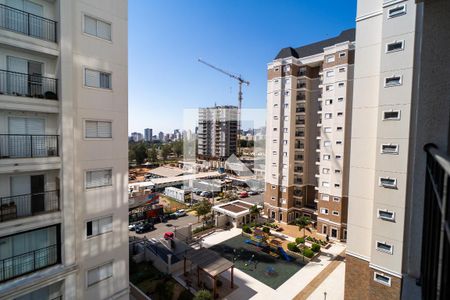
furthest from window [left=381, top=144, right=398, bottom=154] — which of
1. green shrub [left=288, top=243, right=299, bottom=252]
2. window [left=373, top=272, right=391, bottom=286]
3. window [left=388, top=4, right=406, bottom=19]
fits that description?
green shrub [left=288, top=243, right=299, bottom=252]

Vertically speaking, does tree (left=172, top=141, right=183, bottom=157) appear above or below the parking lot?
above

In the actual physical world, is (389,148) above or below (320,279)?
above

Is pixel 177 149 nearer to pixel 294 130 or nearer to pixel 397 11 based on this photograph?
pixel 294 130

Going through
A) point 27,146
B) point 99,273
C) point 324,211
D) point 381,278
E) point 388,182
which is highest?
point 27,146

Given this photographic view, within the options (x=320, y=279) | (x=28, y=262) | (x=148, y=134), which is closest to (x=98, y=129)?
(x=28, y=262)

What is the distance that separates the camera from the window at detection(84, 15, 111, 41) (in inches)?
286

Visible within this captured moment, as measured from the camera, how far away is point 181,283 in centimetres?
1479

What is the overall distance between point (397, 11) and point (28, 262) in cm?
1497

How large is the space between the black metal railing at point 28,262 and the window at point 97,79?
5.06m

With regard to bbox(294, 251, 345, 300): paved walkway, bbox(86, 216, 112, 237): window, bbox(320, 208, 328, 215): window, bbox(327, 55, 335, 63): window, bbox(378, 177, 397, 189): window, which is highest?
bbox(327, 55, 335, 63): window

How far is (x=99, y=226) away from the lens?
780 centimetres

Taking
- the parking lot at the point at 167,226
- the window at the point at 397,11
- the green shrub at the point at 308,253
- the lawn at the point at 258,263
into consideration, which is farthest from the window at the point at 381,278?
the parking lot at the point at 167,226

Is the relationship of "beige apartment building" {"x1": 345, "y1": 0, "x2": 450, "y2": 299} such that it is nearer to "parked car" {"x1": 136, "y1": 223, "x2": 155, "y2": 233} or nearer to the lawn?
the lawn

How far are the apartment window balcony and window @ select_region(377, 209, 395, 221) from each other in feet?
37.0
